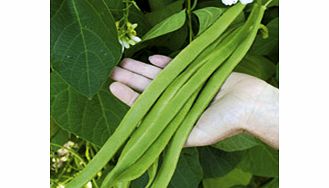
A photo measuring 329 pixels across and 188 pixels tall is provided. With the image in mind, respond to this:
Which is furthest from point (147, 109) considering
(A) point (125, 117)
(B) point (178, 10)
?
(B) point (178, 10)

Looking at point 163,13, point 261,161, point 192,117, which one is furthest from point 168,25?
point 261,161

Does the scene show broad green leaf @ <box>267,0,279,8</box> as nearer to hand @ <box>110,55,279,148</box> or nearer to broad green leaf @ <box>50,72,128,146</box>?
hand @ <box>110,55,279,148</box>

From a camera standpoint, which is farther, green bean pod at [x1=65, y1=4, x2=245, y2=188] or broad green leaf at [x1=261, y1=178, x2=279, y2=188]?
broad green leaf at [x1=261, y1=178, x2=279, y2=188]

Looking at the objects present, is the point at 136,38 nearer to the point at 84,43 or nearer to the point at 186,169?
the point at 84,43

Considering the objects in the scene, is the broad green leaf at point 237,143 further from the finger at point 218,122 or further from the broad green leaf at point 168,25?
the broad green leaf at point 168,25

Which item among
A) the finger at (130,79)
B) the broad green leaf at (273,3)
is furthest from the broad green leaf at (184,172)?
the broad green leaf at (273,3)

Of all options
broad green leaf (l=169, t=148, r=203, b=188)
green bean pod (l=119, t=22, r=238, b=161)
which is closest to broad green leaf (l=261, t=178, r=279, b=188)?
broad green leaf (l=169, t=148, r=203, b=188)
